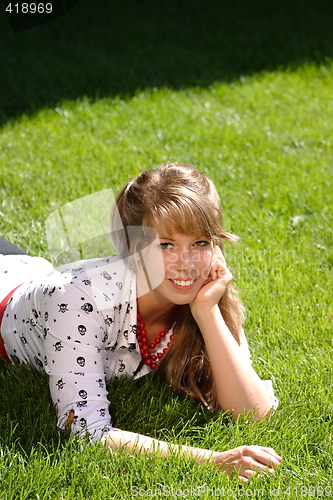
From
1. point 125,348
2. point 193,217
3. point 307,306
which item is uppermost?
point 193,217

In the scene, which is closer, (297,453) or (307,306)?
(297,453)

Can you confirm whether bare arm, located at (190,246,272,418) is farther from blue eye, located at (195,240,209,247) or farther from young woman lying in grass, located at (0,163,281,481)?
blue eye, located at (195,240,209,247)

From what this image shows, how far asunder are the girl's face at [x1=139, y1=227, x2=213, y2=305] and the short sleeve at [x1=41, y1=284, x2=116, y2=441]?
0.29m

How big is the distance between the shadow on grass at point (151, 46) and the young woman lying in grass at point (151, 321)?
326cm

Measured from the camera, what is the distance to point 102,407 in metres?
2.28

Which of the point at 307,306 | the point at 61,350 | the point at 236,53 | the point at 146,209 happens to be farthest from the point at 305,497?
the point at 236,53

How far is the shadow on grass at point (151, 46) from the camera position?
20.0 feet

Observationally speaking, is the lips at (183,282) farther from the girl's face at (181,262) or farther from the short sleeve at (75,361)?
the short sleeve at (75,361)

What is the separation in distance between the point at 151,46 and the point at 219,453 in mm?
5730

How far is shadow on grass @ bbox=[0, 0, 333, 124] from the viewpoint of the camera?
6.09m

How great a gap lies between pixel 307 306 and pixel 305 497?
138 cm

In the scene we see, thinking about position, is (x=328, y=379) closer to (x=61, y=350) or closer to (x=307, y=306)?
(x=307, y=306)

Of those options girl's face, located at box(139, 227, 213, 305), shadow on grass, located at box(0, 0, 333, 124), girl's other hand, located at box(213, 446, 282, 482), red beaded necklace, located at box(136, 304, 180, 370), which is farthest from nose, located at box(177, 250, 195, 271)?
shadow on grass, located at box(0, 0, 333, 124)

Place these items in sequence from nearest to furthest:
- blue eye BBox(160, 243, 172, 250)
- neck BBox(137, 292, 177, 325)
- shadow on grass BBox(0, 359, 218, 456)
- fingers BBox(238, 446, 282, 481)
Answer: fingers BBox(238, 446, 282, 481) → shadow on grass BBox(0, 359, 218, 456) → blue eye BBox(160, 243, 172, 250) → neck BBox(137, 292, 177, 325)
